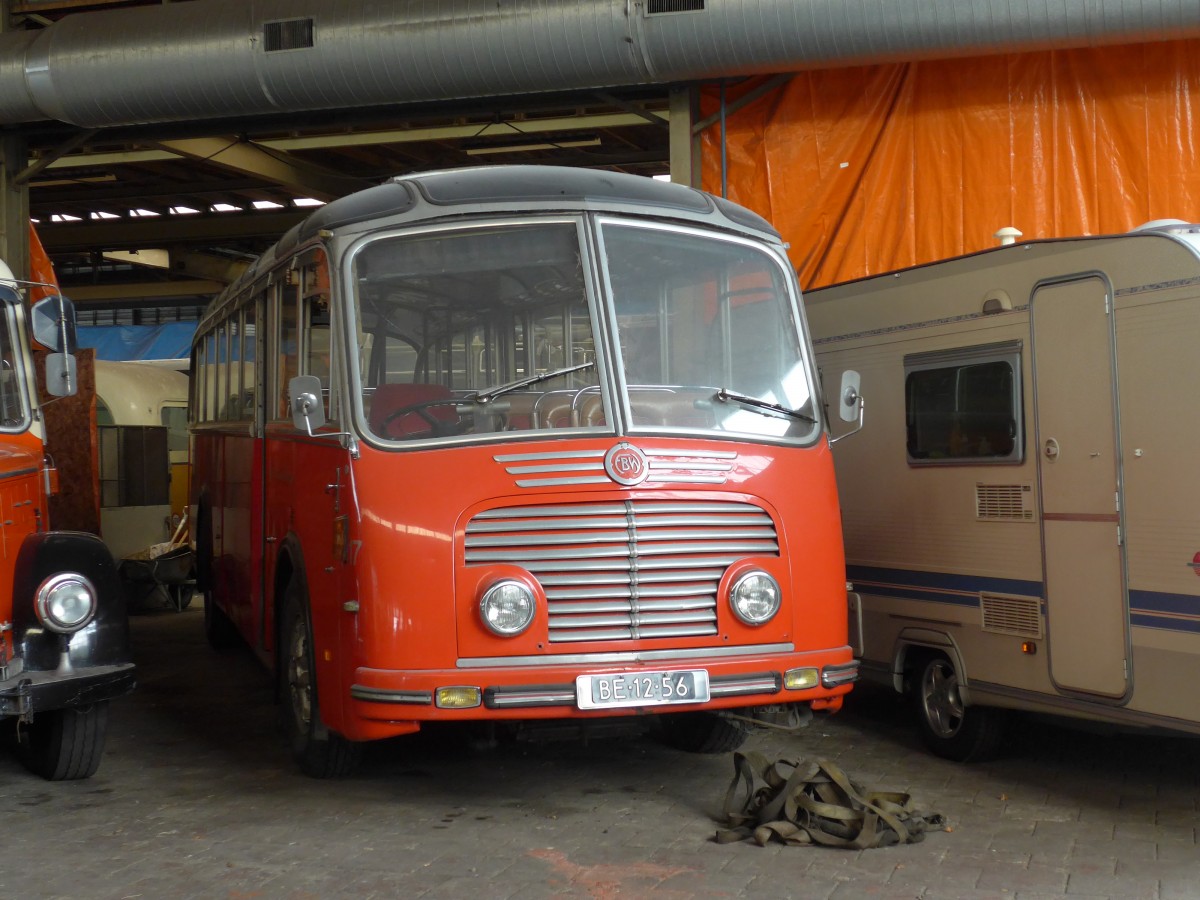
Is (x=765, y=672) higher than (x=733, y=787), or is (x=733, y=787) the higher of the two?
(x=765, y=672)

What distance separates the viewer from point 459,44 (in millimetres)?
9648

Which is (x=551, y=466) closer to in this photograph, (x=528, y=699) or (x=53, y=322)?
(x=528, y=699)

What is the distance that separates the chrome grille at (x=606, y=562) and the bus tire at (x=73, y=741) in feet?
7.74

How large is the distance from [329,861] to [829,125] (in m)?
7.16

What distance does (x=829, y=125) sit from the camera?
1034 centimetres

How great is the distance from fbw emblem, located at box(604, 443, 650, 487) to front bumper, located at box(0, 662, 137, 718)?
97.0 inches

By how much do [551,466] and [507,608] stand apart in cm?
62

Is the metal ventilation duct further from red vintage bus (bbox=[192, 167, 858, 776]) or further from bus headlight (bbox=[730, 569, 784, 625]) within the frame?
bus headlight (bbox=[730, 569, 784, 625])

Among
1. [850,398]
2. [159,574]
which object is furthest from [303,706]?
[159,574]

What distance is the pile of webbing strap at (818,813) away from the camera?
5344mm

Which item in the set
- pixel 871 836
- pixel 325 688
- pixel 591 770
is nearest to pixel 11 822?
pixel 325 688

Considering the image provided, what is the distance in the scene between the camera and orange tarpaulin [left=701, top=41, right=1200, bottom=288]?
30.3 ft

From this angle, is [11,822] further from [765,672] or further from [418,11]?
[418,11]

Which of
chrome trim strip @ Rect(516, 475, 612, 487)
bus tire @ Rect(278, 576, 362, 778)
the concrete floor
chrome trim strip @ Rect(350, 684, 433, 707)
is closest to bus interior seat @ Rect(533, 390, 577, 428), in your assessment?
chrome trim strip @ Rect(516, 475, 612, 487)
